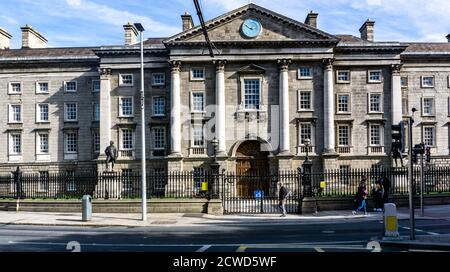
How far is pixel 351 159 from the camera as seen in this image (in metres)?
43.3

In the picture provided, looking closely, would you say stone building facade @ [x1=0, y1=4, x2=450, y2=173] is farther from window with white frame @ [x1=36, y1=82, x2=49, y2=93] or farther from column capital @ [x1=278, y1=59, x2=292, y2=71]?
window with white frame @ [x1=36, y1=82, x2=49, y2=93]

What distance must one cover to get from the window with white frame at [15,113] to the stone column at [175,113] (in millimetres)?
18415

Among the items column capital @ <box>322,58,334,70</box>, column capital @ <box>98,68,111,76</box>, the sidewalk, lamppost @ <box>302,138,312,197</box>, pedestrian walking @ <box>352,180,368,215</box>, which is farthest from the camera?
column capital @ <box>98,68,111,76</box>

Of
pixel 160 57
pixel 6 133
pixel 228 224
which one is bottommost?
pixel 228 224

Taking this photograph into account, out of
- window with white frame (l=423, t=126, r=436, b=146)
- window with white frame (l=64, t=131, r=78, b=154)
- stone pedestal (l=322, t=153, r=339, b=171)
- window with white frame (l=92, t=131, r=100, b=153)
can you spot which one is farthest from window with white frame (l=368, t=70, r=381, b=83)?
window with white frame (l=64, t=131, r=78, b=154)

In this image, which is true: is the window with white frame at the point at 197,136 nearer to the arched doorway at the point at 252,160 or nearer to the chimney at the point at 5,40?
the arched doorway at the point at 252,160

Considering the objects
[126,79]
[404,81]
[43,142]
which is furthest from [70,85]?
[404,81]

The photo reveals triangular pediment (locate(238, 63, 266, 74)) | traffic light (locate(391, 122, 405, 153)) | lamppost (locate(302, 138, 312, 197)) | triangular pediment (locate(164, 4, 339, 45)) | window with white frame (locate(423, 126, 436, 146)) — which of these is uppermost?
triangular pediment (locate(164, 4, 339, 45))

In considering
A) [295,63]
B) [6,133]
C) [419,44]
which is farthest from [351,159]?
[6,133]

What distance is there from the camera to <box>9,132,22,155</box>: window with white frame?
48.0 m

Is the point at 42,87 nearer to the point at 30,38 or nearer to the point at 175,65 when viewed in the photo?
the point at 30,38

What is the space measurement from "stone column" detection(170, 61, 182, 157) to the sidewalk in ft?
55.3

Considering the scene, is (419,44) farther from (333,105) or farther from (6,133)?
(6,133)

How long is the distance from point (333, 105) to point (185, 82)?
15042 mm
